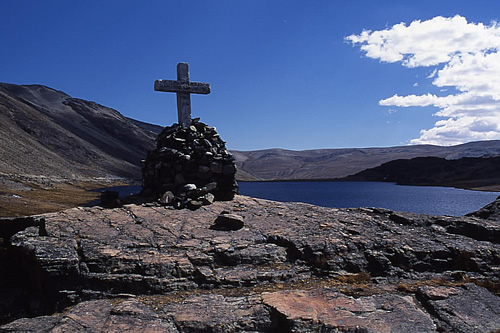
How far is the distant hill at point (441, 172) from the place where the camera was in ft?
382

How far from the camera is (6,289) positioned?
8234 millimetres

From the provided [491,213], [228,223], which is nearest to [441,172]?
[491,213]

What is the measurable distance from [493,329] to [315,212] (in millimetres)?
7012

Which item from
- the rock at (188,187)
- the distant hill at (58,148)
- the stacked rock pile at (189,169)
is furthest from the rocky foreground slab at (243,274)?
the distant hill at (58,148)

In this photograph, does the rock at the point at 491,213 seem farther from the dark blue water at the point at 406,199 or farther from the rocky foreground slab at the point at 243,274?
the dark blue water at the point at 406,199

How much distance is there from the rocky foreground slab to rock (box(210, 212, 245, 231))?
0.03 m

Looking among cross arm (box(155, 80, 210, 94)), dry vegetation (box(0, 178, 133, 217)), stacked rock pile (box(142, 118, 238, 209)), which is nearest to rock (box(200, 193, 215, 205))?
stacked rock pile (box(142, 118, 238, 209))

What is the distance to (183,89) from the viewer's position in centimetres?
1636

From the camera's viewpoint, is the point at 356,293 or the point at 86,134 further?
the point at 86,134

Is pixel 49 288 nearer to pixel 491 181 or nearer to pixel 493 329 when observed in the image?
pixel 493 329

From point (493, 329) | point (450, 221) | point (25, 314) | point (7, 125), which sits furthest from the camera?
point (7, 125)

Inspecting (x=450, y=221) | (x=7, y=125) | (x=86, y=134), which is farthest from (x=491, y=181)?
(x=86, y=134)

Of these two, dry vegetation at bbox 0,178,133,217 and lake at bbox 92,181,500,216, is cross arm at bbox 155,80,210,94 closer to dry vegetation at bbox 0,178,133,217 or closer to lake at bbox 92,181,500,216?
dry vegetation at bbox 0,178,133,217

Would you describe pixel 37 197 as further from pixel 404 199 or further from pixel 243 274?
pixel 404 199
